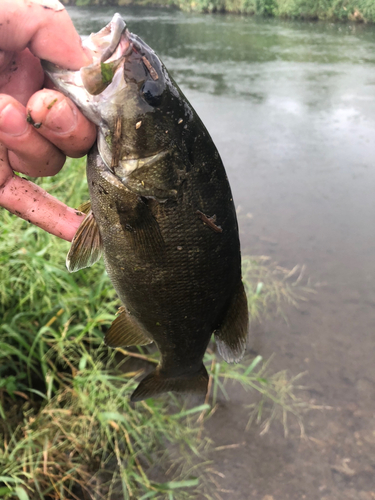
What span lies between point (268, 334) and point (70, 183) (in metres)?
2.85

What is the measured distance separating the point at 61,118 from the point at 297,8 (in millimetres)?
22830

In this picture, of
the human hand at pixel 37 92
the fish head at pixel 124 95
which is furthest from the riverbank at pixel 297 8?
the human hand at pixel 37 92

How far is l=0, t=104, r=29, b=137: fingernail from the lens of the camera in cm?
138

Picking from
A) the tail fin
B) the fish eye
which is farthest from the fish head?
the tail fin

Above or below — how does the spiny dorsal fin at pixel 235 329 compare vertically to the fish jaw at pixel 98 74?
below

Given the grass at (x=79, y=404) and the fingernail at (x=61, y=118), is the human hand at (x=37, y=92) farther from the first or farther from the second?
the grass at (x=79, y=404)

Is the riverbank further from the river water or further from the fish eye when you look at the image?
the fish eye

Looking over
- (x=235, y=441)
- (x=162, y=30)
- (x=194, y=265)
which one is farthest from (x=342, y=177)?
(x=162, y=30)

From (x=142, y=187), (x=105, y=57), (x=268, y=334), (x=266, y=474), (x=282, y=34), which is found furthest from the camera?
(x=282, y=34)

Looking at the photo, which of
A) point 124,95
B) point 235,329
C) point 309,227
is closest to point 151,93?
point 124,95

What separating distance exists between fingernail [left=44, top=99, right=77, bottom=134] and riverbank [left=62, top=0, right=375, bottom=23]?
801 inches

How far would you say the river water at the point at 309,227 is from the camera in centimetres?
285

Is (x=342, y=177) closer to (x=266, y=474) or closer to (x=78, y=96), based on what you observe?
(x=266, y=474)

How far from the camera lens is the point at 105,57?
1333mm
